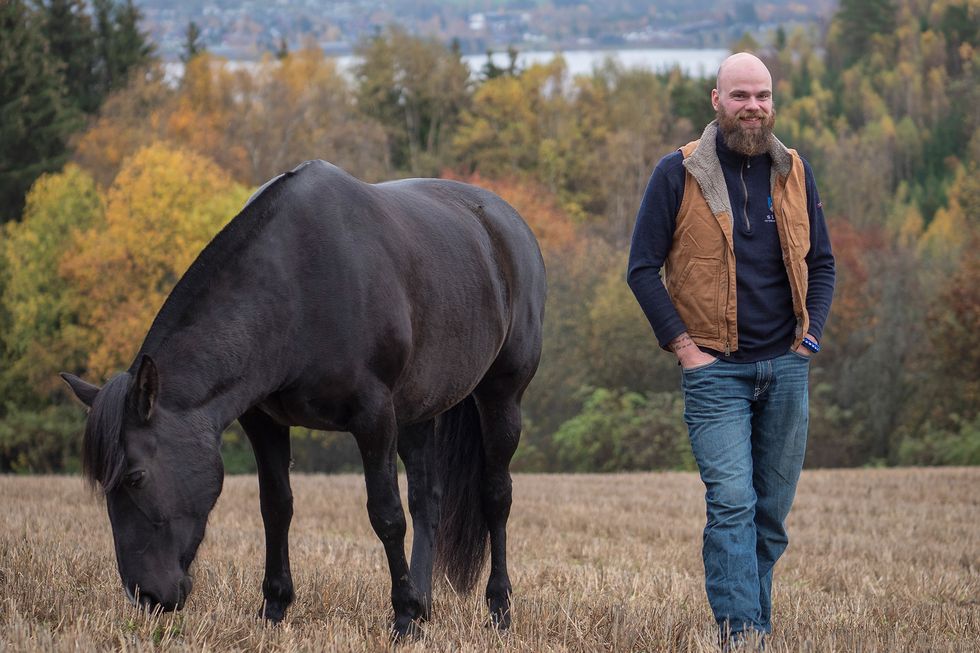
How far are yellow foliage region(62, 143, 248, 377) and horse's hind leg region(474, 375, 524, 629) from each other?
3100 cm

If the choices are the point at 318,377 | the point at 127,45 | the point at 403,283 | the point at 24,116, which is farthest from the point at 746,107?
the point at 127,45

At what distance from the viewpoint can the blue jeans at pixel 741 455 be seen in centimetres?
514

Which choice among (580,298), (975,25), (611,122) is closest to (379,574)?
(580,298)

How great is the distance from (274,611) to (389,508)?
2.60 ft

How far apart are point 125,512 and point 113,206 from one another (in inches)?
1442

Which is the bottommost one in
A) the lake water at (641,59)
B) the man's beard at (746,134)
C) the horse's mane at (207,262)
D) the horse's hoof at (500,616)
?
the lake water at (641,59)

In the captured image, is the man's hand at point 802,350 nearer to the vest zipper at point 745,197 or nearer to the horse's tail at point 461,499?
the vest zipper at point 745,197

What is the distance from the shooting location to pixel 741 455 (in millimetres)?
5188

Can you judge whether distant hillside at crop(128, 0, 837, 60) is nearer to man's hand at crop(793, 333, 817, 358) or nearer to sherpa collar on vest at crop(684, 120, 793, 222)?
sherpa collar on vest at crop(684, 120, 793, 222)

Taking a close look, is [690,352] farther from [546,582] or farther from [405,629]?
[546,582]

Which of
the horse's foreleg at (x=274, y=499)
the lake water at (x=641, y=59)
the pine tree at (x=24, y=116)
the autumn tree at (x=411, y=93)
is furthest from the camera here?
the lake water at (x=641, y=59)

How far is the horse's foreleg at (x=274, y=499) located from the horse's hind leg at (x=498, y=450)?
121 centimetres

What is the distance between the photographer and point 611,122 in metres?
65.9

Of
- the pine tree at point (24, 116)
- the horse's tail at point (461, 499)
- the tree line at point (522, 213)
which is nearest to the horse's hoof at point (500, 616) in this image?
the horse's tail at point (461, 499)
